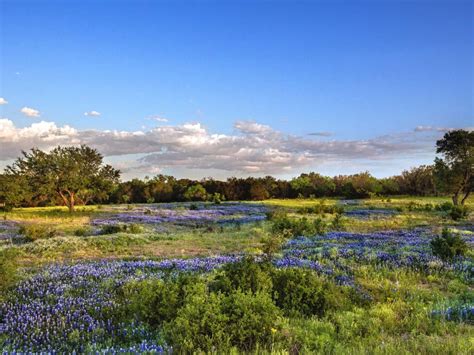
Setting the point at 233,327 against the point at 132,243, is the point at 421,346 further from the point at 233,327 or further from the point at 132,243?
the point at 132,243

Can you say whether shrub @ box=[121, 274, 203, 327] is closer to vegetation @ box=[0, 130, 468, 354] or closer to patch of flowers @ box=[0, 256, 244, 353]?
vegetation @ box=[0, 130, 468, 354]

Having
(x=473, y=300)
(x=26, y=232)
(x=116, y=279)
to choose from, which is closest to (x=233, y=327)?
(x=116, y=279)

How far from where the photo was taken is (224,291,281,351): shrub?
18.1 feet

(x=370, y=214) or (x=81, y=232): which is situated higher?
(x=370, y=214)

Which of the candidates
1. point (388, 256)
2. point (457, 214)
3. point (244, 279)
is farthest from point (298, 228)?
point (457, 214)

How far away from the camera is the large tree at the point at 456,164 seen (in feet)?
134

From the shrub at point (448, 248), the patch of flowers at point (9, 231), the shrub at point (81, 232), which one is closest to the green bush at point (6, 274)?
the shrub at point (448, 248)

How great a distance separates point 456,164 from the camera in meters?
41.4

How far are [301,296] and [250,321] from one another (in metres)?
2.31

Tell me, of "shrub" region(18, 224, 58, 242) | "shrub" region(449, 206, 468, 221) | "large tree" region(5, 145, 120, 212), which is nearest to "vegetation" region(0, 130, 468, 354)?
"shrub" region(18, 224, 58, 242)

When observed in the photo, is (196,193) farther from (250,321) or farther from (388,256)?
(250,321)

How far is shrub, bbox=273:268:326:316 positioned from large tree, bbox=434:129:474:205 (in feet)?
129

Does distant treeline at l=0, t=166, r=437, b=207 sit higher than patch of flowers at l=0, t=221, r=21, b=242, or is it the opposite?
distant treeline at l=0, t=166, r=437, b=207

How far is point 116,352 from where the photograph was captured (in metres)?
5.08
